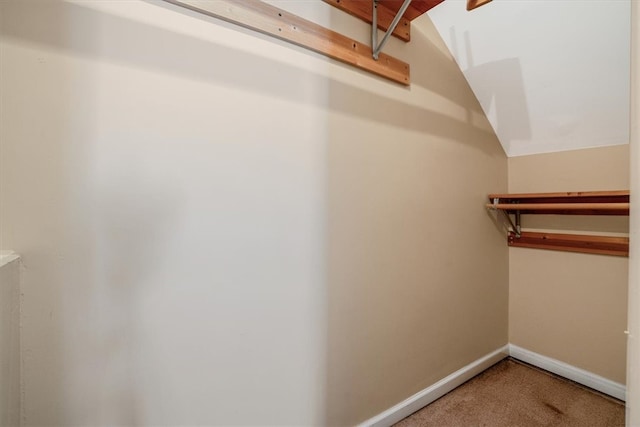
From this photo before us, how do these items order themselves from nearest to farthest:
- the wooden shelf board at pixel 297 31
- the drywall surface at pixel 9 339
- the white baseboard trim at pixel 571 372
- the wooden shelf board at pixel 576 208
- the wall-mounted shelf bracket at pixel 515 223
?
the drywall surface at pixel 9 339, the wooden shelf board at pixel 297 31, the wooden shelf board at pixel 576 208, the white baseboard trim at pixel 571 372, the wall-mounted shelf bracket at pixel 515 223

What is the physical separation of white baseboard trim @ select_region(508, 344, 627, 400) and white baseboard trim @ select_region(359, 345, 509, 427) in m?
0.12

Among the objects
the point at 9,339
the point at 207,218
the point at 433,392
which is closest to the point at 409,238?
the point at 433,392

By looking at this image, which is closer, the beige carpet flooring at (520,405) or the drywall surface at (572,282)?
the beige carpet flooring at (520,405)

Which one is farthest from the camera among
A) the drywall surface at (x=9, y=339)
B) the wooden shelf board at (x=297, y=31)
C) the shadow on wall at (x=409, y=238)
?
the shadow on wall at (x=409, y=238)

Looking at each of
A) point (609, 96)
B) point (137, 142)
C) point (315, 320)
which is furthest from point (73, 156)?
point (609, 96)

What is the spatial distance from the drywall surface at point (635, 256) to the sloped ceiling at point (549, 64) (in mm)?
1185

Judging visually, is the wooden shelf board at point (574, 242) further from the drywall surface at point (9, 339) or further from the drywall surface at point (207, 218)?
the drywall surface at point (9, 339)

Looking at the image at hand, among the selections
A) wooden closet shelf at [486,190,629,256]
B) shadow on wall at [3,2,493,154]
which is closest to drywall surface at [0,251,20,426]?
shadow on wall at [3,2,493,154]

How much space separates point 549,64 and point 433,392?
Answer: 1.92m

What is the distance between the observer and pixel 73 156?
0.72 m

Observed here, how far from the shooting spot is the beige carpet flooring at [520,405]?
4.46 ft

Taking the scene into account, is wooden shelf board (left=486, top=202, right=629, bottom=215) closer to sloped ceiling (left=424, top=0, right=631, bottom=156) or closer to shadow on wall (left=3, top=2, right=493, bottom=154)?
sloped ceiling (left=424, top=0, right=631, bottom=156)

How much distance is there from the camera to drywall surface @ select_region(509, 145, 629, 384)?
1558 mm

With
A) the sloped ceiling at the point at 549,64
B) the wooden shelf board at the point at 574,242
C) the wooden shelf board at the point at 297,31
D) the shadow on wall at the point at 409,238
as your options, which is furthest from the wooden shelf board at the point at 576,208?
the wooden shelf board at the point at 297,31
